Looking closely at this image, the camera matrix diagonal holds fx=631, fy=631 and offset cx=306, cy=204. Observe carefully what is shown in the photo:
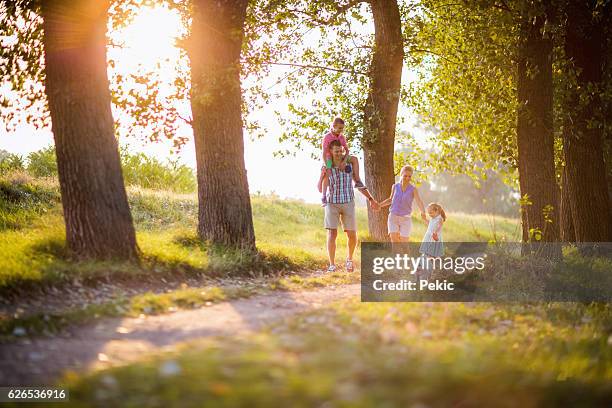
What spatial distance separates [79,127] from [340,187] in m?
5.17

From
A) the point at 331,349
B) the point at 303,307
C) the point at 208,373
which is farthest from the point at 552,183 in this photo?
the point at 208,373

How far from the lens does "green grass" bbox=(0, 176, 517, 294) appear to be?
9.09 meters

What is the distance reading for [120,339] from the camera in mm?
6625

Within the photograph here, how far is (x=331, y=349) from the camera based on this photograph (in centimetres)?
571

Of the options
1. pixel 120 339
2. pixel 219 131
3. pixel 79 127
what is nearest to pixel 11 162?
pixel 219 131

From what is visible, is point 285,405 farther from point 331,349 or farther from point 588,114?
point 588,114

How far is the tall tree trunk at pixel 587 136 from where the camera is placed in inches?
627

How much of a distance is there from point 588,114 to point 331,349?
12.9 m

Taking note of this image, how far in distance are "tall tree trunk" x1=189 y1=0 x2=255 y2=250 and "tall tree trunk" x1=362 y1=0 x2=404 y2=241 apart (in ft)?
17.9

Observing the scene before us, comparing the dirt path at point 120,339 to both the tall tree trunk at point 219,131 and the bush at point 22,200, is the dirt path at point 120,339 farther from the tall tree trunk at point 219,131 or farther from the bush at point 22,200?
the bush at point 22,200

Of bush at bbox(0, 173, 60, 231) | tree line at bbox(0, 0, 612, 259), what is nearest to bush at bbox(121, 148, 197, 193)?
bush at bbox(0, 173, 60, 231)
